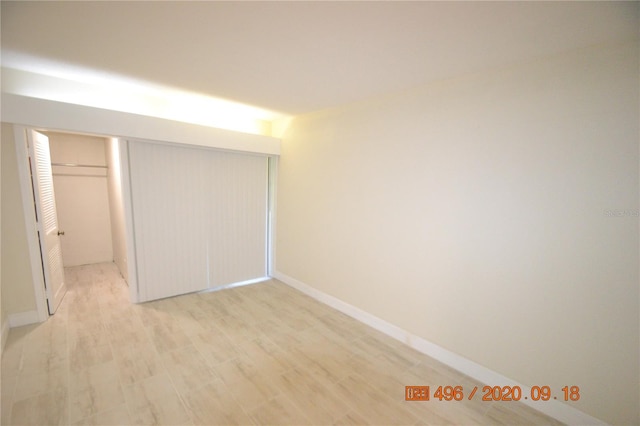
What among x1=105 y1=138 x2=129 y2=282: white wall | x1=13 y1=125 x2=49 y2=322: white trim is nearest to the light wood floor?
x1=13 y1=125 x2=49 y2=322: white trim

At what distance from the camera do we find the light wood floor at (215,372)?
1.76 m

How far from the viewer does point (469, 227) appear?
2156mm

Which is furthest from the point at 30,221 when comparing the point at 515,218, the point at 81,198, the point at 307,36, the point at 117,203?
the point at 515,218

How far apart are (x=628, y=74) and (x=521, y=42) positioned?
62cm

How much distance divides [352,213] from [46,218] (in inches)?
132

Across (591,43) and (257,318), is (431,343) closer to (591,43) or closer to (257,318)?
(257,318)

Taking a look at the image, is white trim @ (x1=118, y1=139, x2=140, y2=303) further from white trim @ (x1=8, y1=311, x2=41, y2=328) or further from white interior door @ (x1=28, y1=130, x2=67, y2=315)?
white trim @ (x1=8, y1=311, x2=41, y2=328)

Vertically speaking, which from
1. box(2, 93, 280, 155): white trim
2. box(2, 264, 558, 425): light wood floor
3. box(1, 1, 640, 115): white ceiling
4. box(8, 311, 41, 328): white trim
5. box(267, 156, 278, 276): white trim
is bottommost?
box(2, 264, 558, 425): light wood floor

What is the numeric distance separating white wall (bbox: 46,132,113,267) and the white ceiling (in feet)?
7.86

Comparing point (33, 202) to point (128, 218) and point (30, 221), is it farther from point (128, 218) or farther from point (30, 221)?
point (128, 218)

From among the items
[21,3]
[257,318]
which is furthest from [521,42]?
[257,318]

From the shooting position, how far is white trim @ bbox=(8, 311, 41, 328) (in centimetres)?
257

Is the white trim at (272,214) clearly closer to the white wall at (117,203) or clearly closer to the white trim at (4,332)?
the white wall at (117,203)

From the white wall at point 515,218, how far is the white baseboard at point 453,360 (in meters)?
0.06
